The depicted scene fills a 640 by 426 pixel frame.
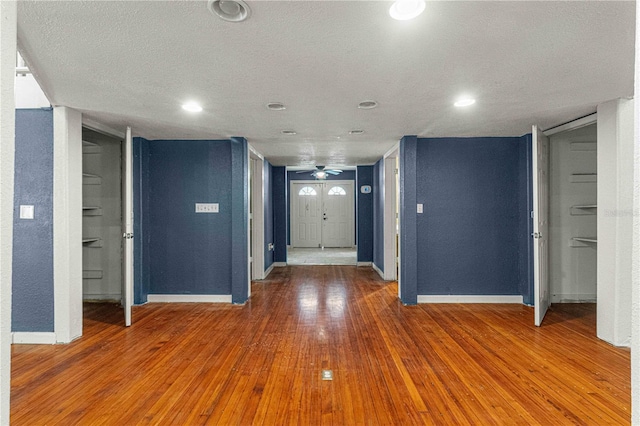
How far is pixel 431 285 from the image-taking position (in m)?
4.87

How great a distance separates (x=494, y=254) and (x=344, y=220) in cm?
685

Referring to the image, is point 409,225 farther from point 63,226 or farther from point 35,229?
point 35,229

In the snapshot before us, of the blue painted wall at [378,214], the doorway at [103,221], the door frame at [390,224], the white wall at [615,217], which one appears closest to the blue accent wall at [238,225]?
the doorway at [103,221]

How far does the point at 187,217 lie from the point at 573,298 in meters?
5.54

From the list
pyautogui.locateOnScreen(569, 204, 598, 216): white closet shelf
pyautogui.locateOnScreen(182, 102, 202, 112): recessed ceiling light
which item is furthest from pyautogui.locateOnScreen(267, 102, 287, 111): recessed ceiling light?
pyautogui.locateOnScreen(569, 204, 598, 216): white closet shelf

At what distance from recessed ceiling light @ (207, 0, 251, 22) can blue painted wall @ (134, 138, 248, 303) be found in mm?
3249

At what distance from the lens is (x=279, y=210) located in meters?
7.92

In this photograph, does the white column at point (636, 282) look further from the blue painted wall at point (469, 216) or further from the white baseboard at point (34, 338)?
the white baseboard at point (34, 338)

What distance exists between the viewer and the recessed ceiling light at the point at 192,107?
3.24m

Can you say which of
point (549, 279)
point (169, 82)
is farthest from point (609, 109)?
point (169, 82)

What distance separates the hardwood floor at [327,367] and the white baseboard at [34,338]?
90mm

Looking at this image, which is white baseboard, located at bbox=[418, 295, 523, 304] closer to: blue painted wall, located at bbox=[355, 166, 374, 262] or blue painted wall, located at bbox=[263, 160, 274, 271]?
blue painted wall, located at bbox=[355, 166, 374, 262]

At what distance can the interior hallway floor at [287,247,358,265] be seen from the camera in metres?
8.49

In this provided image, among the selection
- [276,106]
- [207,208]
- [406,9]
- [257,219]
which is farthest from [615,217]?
[257,219]
